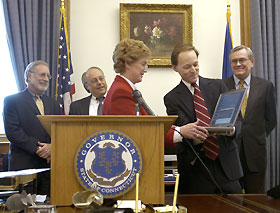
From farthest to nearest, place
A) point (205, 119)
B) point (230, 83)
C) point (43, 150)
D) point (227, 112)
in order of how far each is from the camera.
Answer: point (230, 83)
point (43, 150)
point (205, 119)
point (227, 112)

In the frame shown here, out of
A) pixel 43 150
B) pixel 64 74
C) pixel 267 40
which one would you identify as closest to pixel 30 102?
pixel 43 150

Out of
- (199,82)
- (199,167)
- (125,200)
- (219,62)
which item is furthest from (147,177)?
(219,62)

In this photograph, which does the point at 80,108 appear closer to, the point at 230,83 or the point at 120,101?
the point at 230,83

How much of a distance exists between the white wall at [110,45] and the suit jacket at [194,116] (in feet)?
9.34

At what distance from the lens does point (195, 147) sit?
275 centimetres

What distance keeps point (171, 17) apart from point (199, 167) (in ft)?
12.1

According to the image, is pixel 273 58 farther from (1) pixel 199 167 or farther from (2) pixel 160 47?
(1) pixel 199 167

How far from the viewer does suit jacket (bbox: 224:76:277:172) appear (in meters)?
3.98

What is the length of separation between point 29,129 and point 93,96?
94cm

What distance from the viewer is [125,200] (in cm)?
170

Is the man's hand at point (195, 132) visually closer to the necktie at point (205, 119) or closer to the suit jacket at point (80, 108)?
the necktie at point (205, 119)

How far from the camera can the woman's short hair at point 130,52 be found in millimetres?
2430

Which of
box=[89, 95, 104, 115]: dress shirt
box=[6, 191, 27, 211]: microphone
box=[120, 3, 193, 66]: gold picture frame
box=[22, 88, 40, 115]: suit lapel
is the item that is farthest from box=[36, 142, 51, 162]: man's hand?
box=[120, 3, 193, 66]: gold picture frame

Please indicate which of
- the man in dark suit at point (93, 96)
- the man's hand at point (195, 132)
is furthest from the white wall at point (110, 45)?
the man's hand at point (195, 132)
